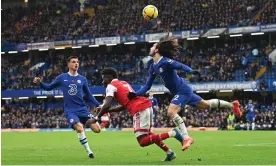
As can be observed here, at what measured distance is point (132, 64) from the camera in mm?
61188

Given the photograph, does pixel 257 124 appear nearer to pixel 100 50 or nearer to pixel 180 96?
pixel 100 50

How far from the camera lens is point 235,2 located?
2272 inches

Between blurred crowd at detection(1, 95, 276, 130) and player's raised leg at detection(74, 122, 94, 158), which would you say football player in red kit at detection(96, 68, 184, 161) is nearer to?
player's raised leg at detection(74, 122, 94, 158)

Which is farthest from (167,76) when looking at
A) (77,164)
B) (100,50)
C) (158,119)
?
(100,50)

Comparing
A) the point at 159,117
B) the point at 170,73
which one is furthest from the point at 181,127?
the point at 159,117

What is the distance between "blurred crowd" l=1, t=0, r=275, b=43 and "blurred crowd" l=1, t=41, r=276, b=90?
8.85 ft

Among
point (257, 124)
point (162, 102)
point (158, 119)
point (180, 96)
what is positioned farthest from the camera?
point (162, 102)

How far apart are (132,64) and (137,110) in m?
48.6

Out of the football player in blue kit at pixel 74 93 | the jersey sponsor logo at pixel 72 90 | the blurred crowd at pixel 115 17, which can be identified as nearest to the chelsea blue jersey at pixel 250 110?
the blurred crowd at pixel 115 17

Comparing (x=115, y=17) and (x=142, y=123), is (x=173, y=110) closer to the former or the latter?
(x=142, y=123)

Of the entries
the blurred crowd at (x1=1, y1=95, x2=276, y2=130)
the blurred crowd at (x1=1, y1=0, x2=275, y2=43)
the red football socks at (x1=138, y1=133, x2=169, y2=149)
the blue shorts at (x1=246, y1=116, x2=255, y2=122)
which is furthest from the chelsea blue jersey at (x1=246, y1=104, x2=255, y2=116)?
the red football socks at (x1=138, y1=133, x2=169, y2=149)

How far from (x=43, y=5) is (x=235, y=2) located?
2656 centimetres

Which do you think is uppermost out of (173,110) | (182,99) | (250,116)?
(182,99)

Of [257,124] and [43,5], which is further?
[43,5]
